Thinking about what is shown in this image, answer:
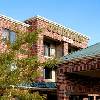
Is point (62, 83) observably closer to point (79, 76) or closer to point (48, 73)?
point (79, 76)

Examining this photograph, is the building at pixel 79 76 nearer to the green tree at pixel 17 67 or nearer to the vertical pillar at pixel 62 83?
the vertical pillar at pixel 62 83

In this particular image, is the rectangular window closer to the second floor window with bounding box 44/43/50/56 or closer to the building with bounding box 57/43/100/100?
the second floor window with bounding box 44/43/50/56

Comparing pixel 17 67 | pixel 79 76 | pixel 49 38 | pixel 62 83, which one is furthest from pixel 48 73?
pixel 17 67

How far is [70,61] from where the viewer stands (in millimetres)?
12570

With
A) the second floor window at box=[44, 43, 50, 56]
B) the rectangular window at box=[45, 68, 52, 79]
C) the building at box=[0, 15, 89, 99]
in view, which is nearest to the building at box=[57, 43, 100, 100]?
the building at box=[0, 15, 89, 99]

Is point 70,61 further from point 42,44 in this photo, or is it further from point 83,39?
point 83,39

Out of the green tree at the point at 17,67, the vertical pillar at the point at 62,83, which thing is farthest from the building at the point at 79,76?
the green tree at the point at 17,67

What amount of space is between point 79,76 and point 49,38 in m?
24.5

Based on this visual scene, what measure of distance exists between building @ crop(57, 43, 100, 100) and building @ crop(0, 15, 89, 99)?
20.1 meters

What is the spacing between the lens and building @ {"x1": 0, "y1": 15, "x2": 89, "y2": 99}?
33.3 m

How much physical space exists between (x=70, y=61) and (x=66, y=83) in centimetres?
92

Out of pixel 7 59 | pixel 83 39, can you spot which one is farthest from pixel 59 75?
pixel 83 39

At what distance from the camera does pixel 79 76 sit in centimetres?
1312

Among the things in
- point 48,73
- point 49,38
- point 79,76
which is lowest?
point 79,76
